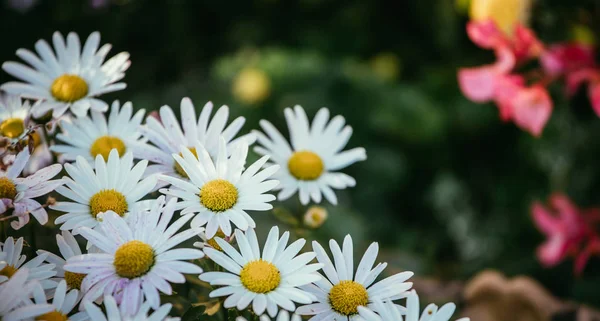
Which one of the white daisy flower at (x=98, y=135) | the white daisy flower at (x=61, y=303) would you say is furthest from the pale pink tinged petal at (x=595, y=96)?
the white daisy flower at (x=61, y=303)

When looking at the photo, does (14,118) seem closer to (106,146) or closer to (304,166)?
(106,146)

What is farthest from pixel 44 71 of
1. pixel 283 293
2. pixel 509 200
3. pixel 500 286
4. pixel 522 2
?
pixel 509 200

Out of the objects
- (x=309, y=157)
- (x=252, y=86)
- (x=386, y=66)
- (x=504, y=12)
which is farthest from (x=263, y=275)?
(x=386, y=66)

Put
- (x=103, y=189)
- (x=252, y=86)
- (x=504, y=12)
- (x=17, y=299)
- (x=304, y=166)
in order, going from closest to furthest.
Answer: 1. (x=17, y=299)
2. (x=103, y=189)
3. (x=304, y=166)
4. (x=504, y=12)
5. (x=252, y=86)

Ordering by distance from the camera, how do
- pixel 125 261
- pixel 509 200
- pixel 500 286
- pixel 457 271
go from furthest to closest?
pixel 509 200, pixel 457 271, pixel 500 286, pixel 125 261

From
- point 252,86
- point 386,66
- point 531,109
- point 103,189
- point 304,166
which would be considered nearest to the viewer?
point 103,189

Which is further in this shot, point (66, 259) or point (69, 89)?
point (69, 89)

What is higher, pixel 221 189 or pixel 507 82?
pixel 507 82

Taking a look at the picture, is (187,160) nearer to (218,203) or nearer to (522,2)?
(218,203)
